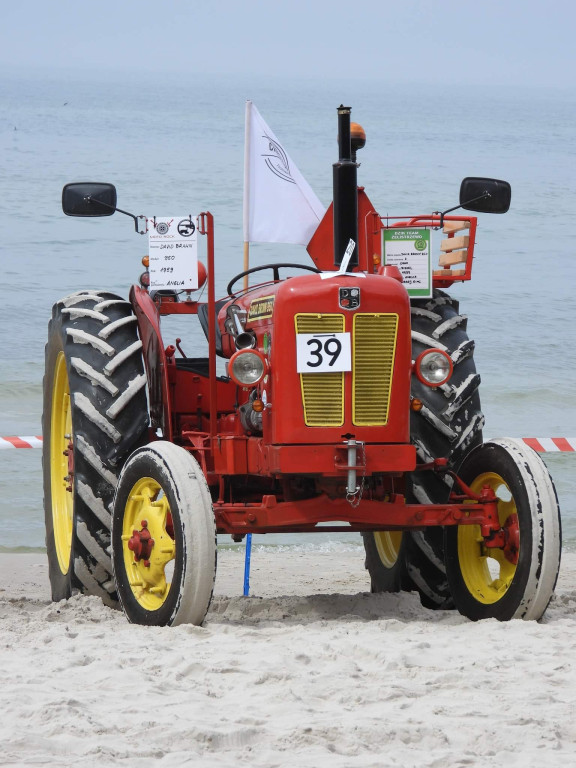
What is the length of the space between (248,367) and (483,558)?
4.71 ft

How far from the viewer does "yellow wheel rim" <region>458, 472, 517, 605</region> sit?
243 inches

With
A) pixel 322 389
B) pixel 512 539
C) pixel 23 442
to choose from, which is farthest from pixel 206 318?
pixel 23 442

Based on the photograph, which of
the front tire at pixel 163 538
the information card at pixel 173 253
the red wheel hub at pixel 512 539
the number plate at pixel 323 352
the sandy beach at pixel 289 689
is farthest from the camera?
the information card at pixel 173 253

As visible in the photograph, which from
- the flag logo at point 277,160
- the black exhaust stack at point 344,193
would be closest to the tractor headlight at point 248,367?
the black exhaust stack at point 344,193

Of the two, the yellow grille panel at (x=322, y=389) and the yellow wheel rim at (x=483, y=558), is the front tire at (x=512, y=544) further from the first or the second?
the yellow grille panel at (x=322, y=389)

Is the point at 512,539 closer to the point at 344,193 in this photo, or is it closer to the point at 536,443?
the point at 344,193

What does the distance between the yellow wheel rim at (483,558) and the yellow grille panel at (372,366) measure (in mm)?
688

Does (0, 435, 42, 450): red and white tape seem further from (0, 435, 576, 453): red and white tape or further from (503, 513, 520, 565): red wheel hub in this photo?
(503, 513, 520, 565): red wheel hub

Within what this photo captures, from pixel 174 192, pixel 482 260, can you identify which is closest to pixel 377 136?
pixel 174 192

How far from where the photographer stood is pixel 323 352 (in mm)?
5758

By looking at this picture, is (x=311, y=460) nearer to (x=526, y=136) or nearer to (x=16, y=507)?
(x=16, y=507)

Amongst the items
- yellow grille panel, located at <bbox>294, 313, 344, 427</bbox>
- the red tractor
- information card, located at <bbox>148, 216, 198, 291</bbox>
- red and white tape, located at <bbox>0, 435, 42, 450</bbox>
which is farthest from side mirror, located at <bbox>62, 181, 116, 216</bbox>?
red and white tape, located at <bbox>0, 435, 42, 450</bbox>

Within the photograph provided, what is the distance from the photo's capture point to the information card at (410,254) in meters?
6.72

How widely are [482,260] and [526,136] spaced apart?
2835 centimetres
